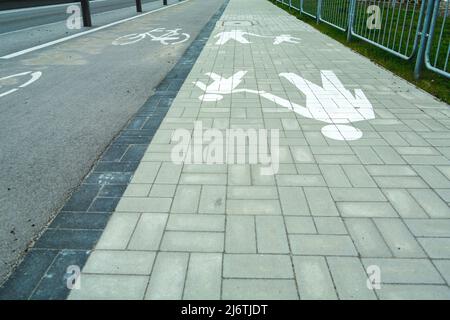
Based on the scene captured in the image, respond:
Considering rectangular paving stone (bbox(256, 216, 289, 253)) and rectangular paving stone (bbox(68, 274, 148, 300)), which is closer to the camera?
rectangular paving stone (bbox(68, 274, 148, 300))

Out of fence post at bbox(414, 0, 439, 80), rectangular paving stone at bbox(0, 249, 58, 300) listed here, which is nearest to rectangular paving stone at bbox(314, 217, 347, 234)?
rectangular paving stone at bbox(0, 249, 58, 300)

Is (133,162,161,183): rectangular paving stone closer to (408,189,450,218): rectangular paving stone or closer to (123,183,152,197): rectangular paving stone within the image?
(123,183,152,197): rectangular paving stone

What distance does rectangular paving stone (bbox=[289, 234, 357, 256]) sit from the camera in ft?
8.42

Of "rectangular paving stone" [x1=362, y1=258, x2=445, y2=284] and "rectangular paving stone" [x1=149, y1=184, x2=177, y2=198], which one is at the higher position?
"rectangular paving stone" [x1=149, y1=184, x2=177, y2=198]

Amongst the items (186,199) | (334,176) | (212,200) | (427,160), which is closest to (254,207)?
(212,200)

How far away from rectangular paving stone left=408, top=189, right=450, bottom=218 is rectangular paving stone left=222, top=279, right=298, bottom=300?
4.88ft

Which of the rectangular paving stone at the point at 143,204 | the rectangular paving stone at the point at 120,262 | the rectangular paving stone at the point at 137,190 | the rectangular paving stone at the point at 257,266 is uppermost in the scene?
the rectangular paving stone at the point at 137,190

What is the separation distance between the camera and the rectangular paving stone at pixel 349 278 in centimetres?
222

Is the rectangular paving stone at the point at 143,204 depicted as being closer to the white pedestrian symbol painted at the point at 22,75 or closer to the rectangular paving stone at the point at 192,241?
the rectangular paving stone at the point at 192,241

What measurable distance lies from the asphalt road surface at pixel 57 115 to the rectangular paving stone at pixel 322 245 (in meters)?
1.93

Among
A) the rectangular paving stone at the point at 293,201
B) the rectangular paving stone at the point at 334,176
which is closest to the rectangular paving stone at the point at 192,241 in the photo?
the rectangular paving stone at the point at 293,201

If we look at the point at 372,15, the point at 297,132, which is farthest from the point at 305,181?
the point at 372,15

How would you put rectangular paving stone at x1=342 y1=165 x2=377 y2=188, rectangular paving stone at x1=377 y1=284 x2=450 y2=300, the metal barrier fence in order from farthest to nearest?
the metal barrier fence, rectangular paving stone at x1=342 y1=165 x2=377 y2=188, rectangular paving stone at x1=377 y1=284 x2=450 y2=300

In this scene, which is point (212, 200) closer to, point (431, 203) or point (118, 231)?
point (118, 231)
